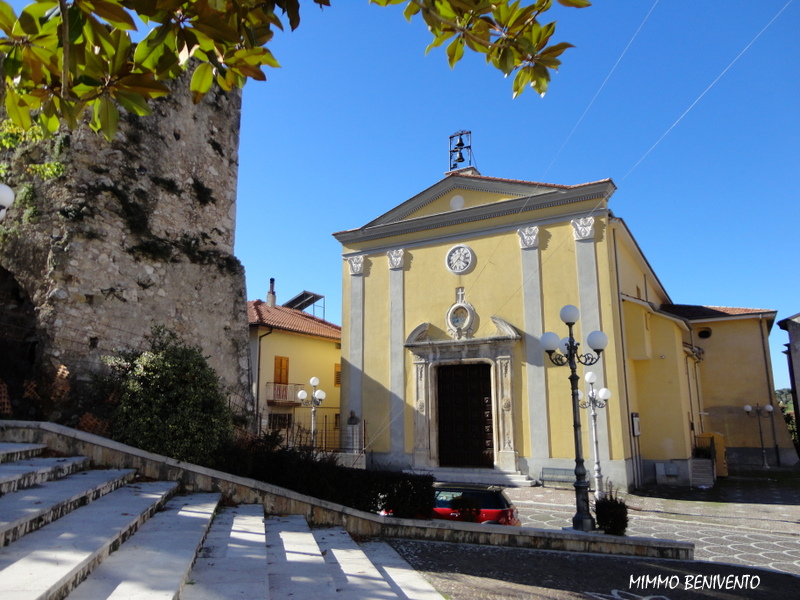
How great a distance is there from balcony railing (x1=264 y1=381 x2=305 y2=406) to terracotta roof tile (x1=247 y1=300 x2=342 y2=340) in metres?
2.25

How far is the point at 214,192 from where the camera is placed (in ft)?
37.9

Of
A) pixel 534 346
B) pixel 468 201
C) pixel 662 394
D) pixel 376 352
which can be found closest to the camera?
pixel 534 346

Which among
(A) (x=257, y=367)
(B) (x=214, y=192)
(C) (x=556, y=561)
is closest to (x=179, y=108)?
(B) (x=214, y=192)

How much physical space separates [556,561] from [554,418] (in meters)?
10.3

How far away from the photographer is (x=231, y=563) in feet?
12.9

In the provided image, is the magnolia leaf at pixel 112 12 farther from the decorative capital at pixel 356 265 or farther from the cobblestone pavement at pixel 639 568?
the decorative capital at pixel 356 265

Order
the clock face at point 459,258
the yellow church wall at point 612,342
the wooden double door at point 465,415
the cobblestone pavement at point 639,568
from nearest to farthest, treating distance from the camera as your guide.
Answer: the cobblestone pavement at point 639,568 < the yellow church wall at point 612,342 < the wooden double door at point 465,415 < the clock face at point 459,258

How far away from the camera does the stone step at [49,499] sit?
3332mm

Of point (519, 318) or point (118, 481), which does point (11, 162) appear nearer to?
point (118, 481)

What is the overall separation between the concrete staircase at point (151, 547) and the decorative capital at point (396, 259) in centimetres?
1406

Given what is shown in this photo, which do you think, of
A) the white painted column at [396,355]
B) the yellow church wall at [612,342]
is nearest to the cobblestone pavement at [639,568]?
the yellow church wall at [612,342]

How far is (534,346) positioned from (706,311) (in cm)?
1215

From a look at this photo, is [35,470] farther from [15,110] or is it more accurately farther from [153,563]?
[15,110]

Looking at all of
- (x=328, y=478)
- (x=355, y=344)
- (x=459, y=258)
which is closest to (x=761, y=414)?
(x=459, y=258)
